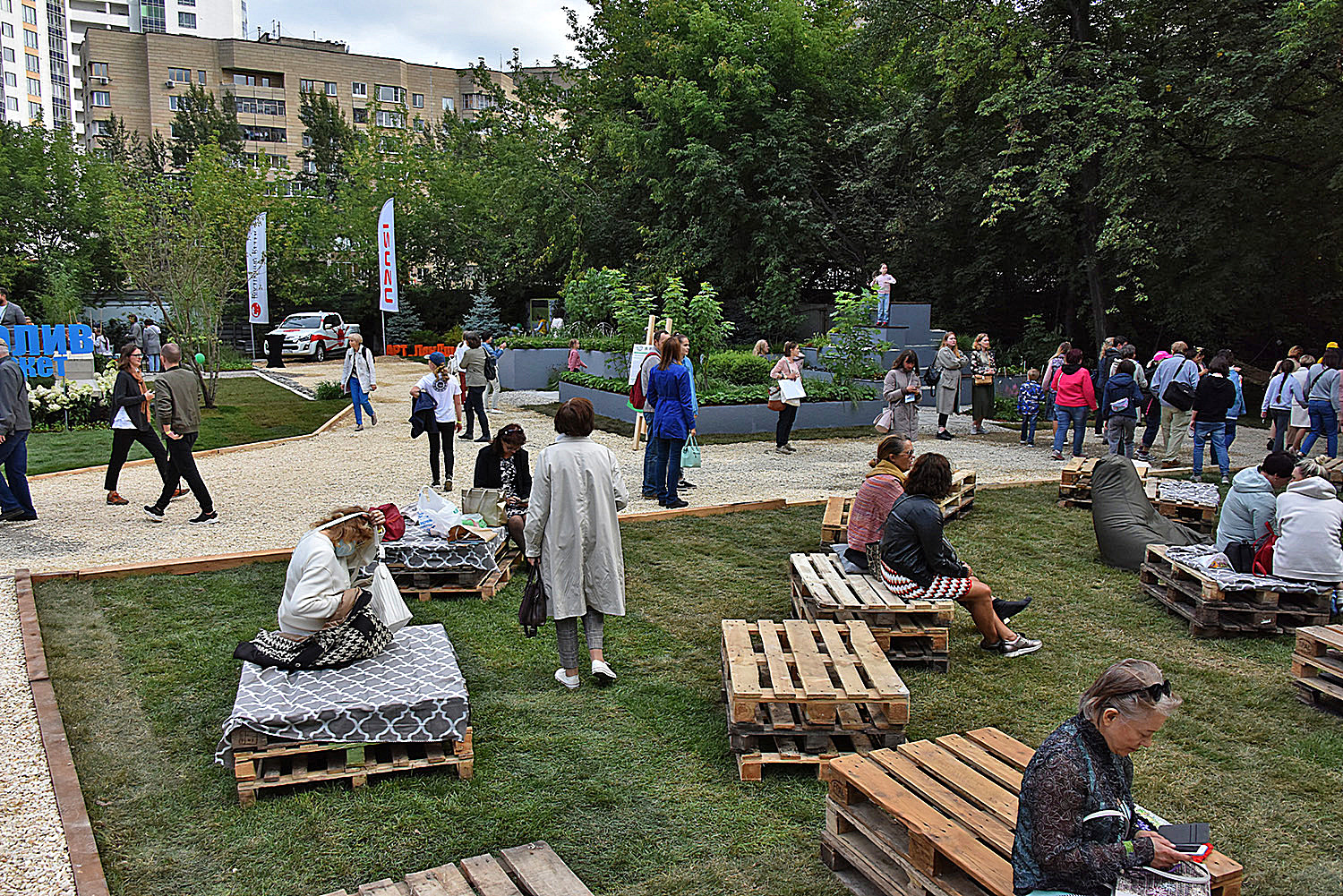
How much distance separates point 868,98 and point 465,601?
25167 mm

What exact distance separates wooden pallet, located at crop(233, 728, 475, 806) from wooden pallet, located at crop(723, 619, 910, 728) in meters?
1.45

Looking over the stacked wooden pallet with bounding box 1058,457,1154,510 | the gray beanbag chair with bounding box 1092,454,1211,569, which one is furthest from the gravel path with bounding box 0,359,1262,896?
the gray beanbag chair with bounding box 1092,454,1211,569

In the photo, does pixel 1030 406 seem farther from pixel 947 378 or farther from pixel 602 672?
pixel 602 672

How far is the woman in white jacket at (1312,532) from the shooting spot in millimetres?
6805

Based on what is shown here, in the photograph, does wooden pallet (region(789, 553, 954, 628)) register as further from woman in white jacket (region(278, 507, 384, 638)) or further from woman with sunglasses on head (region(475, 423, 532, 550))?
woman in white jacket (region(278, 507, 384, 638))

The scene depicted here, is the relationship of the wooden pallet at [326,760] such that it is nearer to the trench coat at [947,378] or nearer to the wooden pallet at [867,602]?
the wooden pallet at [867,602]

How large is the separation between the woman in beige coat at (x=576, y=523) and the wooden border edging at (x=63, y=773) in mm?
2486

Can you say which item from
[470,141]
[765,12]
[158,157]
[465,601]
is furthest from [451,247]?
[465,601]

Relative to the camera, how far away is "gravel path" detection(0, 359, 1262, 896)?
4797 millimetres

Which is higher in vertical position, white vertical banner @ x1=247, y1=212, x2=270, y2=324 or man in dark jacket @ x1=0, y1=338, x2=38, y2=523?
white vertical banner @ x1=247, y1=212, x2=270, y2=324

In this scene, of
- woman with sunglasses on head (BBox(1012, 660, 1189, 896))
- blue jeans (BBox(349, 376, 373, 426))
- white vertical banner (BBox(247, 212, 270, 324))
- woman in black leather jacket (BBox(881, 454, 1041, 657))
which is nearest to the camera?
woman with sunglasses on head (BBox(1012, 660, 1189, 896))

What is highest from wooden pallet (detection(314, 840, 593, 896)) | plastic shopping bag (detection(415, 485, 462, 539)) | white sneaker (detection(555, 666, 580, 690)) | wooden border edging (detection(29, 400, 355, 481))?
plastic shopping bag (detection(415, 485, 462, 539))

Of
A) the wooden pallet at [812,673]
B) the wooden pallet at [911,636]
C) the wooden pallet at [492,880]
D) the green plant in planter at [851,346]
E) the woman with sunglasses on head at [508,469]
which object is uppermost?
the green plant in planter at [851,346]

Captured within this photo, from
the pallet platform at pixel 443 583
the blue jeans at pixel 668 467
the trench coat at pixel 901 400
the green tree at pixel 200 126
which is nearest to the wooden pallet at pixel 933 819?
the pallet platform at pixel 443 583
